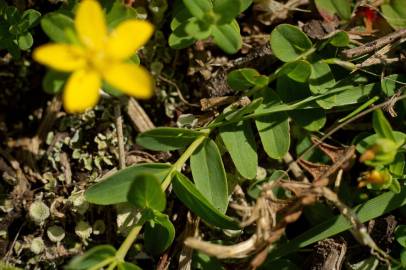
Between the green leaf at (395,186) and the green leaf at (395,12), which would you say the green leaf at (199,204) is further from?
the green leaf at (395,12)

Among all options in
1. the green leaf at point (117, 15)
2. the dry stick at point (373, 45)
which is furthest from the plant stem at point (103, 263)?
the dry stick at point (373, 45)

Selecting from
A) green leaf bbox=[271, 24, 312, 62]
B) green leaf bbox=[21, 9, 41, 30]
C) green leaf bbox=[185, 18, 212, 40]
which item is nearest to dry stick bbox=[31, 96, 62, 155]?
green leaf bbox=[21, 9, 41, 30]

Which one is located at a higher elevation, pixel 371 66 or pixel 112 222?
pixel 371 66

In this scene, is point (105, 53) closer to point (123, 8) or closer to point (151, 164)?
point (123, 8)

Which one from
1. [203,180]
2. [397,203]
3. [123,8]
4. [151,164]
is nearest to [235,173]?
[203,180]

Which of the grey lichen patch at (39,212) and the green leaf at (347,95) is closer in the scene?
the green leaf at (347,95)
